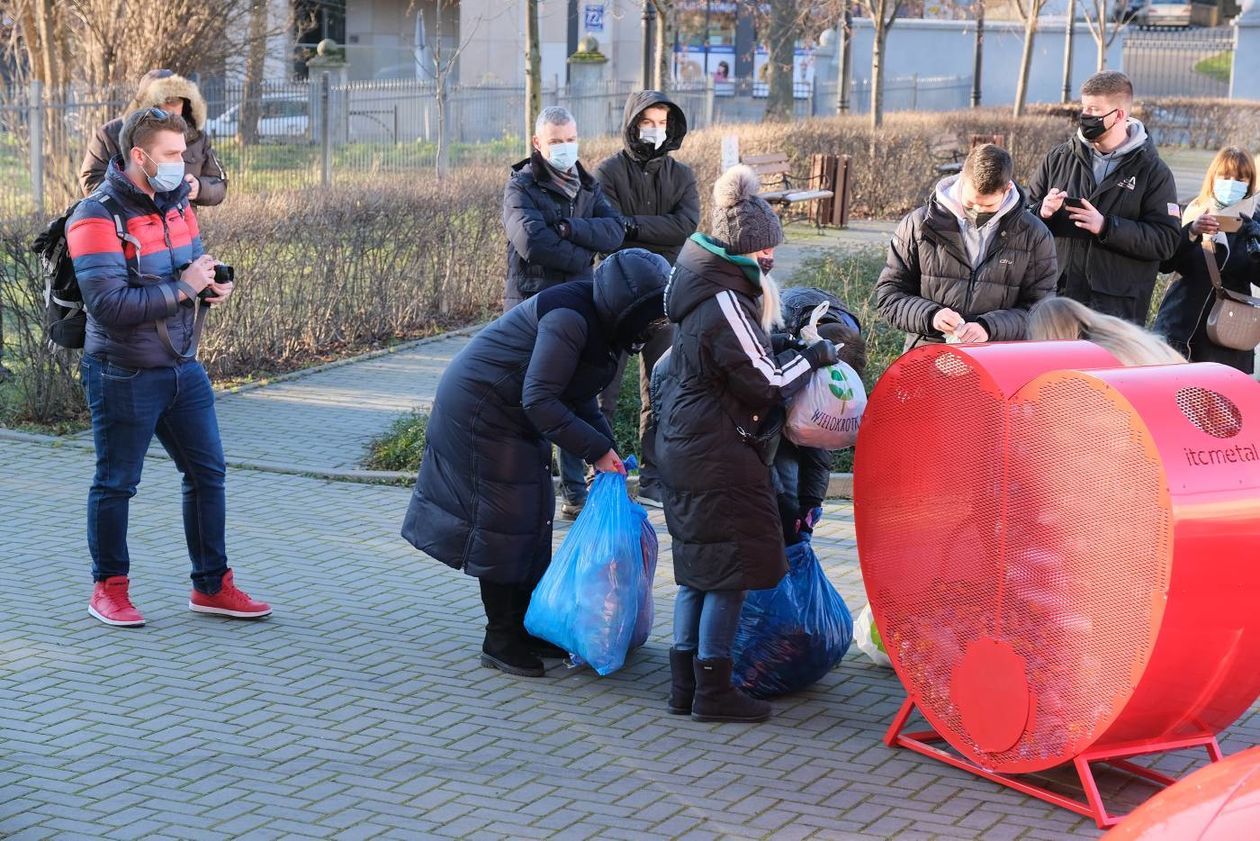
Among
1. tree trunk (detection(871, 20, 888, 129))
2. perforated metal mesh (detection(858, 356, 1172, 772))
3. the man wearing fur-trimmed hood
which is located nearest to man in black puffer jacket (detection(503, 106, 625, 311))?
the man wearing fur-trimmed hood

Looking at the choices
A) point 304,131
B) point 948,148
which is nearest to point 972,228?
point 304,131

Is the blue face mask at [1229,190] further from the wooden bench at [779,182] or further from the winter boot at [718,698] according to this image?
the wooden bench at [779,182]

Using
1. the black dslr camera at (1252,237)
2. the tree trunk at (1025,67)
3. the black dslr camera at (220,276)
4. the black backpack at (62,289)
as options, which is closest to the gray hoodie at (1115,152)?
the black dslr camera at (1252,237)

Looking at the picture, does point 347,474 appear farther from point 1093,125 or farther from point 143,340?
point 1093,125

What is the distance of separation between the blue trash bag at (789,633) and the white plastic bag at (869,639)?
33 cm

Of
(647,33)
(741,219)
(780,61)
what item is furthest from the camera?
(780,61)

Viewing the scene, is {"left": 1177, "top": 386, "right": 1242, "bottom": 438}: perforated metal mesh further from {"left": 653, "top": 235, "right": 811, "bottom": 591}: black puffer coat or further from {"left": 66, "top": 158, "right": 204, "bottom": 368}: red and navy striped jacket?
{"left": 66, "top": 158, "right": 204, "bottom": 368}: red and navy striped jacket

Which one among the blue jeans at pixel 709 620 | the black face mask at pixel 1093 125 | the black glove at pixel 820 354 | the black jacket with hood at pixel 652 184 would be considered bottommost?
the blue jeans at pixel 709 620

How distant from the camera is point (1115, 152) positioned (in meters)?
7.39

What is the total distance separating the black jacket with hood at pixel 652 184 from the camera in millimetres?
8266

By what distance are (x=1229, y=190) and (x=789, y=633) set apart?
3.65 metres

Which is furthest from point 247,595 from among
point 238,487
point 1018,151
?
point 1018,151

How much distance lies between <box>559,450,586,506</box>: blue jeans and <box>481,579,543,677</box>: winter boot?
183cm

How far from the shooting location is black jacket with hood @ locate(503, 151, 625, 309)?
755cm
